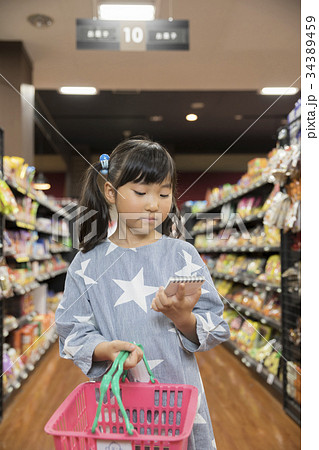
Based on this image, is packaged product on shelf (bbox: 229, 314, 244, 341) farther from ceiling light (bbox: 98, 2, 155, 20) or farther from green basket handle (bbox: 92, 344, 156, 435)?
green basket handle (bbox: 92, 344, 156, 435)

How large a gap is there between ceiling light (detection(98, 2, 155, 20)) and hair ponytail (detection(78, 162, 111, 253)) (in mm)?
2076

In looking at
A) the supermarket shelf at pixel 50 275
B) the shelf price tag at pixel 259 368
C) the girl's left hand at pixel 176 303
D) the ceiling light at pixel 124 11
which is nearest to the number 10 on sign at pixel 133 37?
the ceiling light at pixel 124 11

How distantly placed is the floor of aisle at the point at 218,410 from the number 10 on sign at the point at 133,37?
6.32 feet

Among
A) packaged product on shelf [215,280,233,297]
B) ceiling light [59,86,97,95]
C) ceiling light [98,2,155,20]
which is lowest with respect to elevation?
packaged product on shelf [215,280,233,297]

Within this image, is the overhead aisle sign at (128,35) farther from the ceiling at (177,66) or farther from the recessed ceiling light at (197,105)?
the recessed ceiling light at (197,105)

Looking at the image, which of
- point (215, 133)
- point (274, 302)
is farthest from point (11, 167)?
point (215, 133)

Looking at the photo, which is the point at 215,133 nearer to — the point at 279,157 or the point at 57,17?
the point at 57,17

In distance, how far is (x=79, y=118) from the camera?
6.98 meters

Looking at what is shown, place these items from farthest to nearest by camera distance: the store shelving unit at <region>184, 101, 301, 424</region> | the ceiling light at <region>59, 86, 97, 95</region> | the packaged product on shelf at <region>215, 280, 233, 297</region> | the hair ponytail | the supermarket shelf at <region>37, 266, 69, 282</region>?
the ceiling light at <region>59, 86, 97, 95</region>, the packaged product on shelf at <region>215, 280, 233, 297</region>, the supermarket shelf at <region>37, 266, 69, 282</region>, the store shelving unit at <region>184, 101, 301, 424</region>, the hair ponytail

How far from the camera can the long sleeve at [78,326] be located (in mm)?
876

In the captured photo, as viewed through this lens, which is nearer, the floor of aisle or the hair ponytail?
the hair ponytail

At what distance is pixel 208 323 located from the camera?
91 centimetres

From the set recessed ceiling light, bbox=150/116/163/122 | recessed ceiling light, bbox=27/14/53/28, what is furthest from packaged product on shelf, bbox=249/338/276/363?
recessed ceiling light, bbox=150/116/163/122

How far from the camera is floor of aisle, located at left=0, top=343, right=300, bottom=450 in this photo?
217cm
